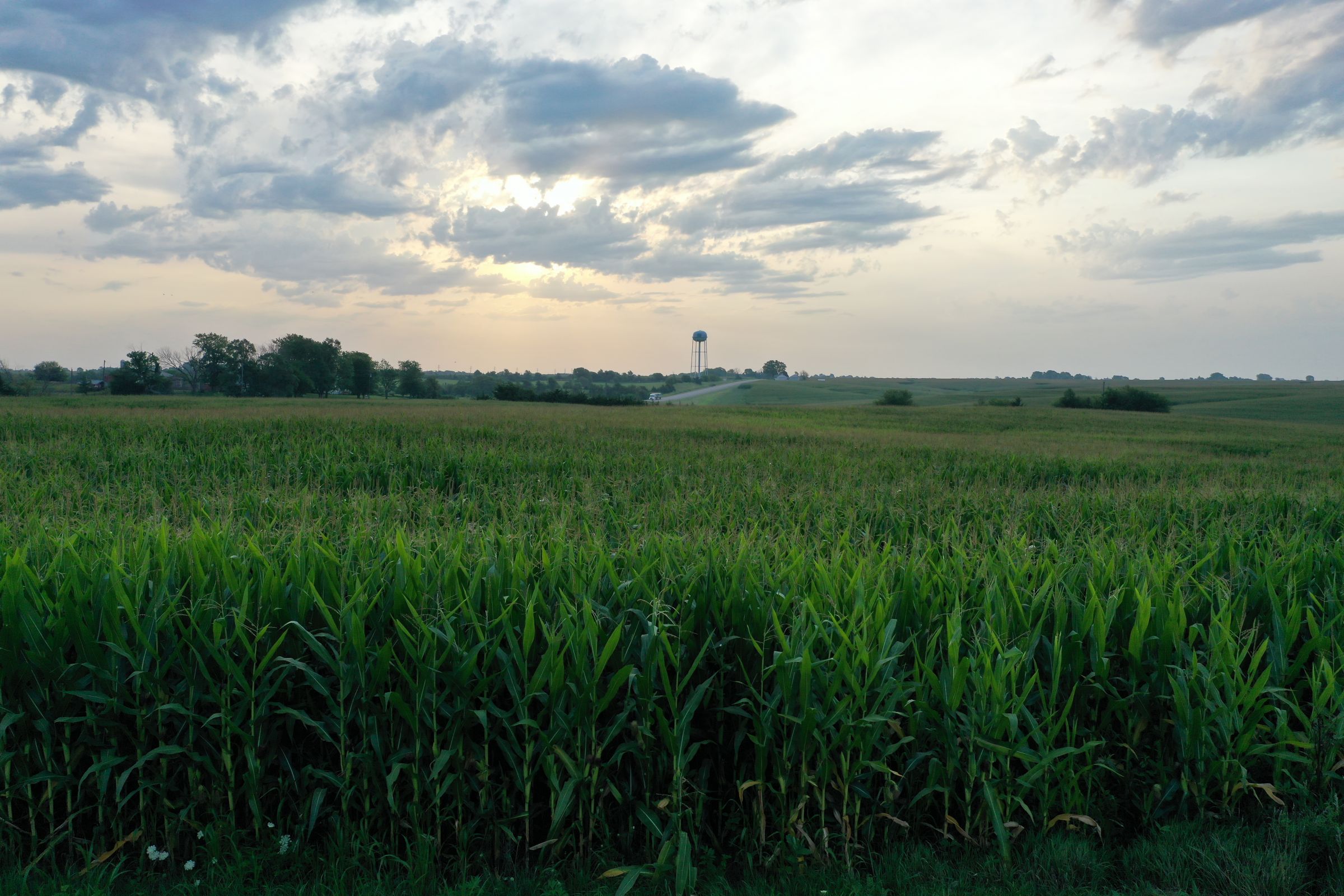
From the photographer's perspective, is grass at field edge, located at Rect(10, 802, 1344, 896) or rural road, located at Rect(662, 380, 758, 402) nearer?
grass at field edge, located at Rect(10, 802, 1344, 896)

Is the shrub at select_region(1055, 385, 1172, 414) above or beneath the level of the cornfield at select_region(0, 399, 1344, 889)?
above

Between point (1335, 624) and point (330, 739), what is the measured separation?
6.65 m

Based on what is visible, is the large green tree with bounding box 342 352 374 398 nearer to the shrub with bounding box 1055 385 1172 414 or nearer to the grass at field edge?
the shrub with bounding box 1055 385 1172 414

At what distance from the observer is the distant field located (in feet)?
245

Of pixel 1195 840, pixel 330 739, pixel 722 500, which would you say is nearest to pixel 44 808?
pixel 330 739

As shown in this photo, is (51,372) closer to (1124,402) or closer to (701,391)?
(701,391)

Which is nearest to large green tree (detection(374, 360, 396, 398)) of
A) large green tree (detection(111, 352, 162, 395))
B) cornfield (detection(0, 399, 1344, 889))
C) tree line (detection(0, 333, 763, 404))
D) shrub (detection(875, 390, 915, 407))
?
tree line (detection(0, 333, 763, 404))

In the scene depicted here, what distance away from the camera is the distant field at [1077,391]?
74688 mm

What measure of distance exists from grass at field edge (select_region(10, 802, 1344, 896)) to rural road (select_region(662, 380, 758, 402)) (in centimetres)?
10600

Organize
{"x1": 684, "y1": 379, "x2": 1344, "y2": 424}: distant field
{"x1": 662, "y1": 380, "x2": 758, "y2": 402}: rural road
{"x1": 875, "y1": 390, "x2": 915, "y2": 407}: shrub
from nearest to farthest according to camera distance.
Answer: {"x1": 684, "y1": 379, "x2": 1344, "y2": 424}: distant field
{"x1": 875, "y1": 390, "x2": 915, "y2": 407}: shrub
{"x1": 662, "y1": 380, "x2": 758, "y2": 402}: rural road

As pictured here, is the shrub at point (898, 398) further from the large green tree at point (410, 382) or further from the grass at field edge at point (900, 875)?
the grass at field edge at point (900, 875)

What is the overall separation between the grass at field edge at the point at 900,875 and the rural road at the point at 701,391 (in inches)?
4173

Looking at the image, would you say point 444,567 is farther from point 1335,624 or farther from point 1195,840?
point 1335,624

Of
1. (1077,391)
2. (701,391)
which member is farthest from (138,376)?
(1077,391)
